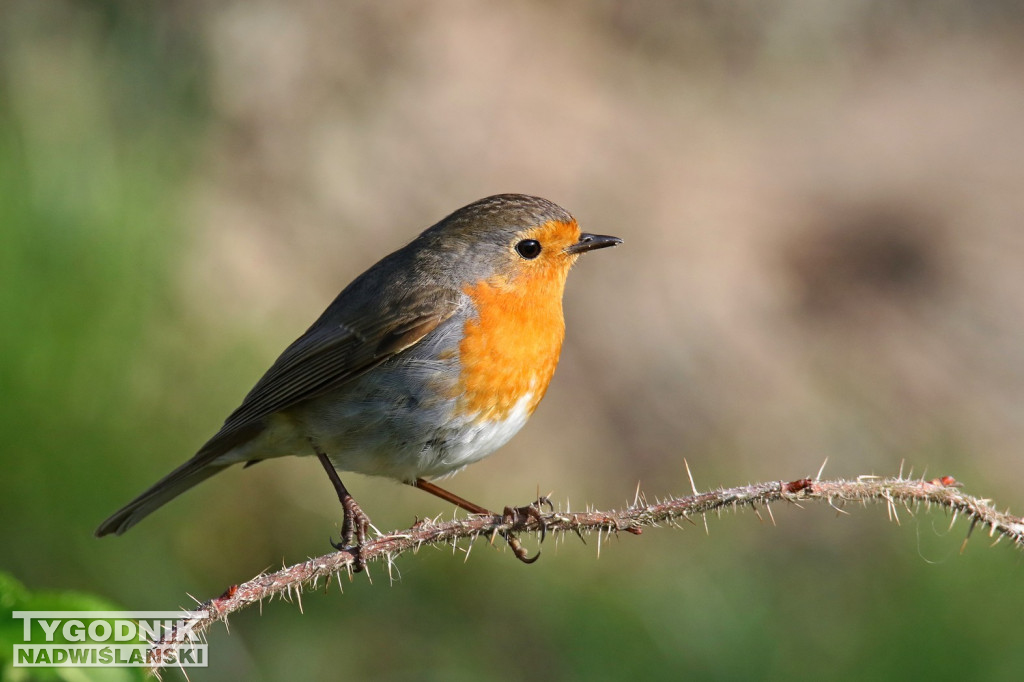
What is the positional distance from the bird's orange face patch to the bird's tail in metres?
1.05

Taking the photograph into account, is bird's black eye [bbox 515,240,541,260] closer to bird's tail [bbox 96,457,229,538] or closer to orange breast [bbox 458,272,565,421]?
orange breast [bbox 458,272,565,421]

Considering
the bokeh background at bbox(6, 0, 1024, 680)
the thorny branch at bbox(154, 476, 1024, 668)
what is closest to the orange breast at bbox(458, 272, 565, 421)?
the bokeh background at bbox(6, 0, 1024, 680)

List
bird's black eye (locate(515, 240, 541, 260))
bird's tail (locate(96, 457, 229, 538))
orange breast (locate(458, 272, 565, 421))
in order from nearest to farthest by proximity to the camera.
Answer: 1. orange breast (locate(458, 272, 565, 421))
2. bird's tail (locate(96, 457, 229, 538))
3. bird's black eye (locate(515, 240, 541, 260))

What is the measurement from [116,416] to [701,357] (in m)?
4.91

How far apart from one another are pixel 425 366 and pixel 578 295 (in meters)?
5.88

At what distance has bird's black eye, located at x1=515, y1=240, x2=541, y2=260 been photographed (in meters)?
3.62

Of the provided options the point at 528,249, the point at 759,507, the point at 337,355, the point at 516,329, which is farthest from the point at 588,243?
the point at 759,507

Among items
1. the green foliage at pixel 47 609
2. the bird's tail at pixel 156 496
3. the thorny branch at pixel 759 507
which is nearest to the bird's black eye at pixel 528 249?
the bird's tail at pixel 156 496

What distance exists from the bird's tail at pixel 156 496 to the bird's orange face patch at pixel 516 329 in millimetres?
1050

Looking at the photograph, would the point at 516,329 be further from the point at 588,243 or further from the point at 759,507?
the point at 759,507

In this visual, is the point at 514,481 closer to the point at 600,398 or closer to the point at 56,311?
the point at 600,398

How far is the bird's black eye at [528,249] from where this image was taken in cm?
362

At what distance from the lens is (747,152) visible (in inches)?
442

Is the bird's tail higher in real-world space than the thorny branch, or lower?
higher
